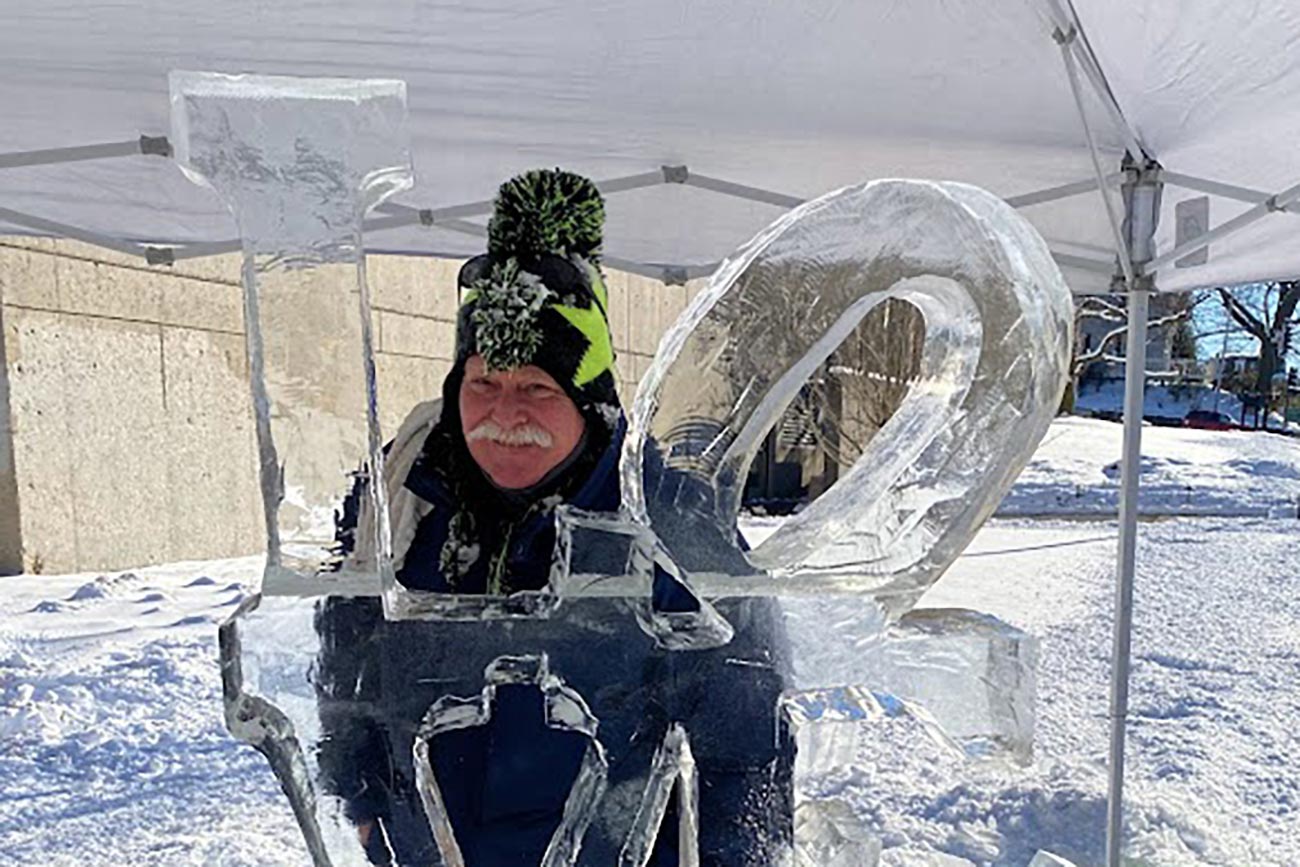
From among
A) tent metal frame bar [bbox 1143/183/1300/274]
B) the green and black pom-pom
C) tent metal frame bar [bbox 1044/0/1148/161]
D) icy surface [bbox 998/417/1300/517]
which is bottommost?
icy surface [bbox 998/417/1300/517]

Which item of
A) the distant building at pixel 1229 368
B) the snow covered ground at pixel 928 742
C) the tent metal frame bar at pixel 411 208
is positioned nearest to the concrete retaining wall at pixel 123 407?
the snow covered ground at pixel 928 742

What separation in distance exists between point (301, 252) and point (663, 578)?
0.23 meters

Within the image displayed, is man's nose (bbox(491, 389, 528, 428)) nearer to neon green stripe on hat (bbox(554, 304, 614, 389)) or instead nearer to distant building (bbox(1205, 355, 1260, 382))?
neon green stripe on hat (bbox(554, 304, 614, 389))

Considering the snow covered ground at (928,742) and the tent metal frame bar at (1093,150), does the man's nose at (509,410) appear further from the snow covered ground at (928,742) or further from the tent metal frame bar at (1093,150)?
the tent metal frame bar at (1093,150)

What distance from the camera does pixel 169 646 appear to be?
202 inches

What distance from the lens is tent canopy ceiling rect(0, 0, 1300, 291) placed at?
1946mm

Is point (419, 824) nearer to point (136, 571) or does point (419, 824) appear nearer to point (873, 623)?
point (873, 623)

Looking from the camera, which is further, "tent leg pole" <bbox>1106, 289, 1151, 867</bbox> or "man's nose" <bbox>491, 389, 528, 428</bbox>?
Result: "tent leg pole" <bbox>1106, 289, 1151, 867</bbox>

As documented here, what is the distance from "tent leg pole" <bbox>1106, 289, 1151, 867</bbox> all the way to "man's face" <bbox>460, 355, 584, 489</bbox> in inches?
85.1

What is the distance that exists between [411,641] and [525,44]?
6.04 ft

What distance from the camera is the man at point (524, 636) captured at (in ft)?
1.61

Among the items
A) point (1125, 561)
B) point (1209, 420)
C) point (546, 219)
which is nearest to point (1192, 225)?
point (1125, 561)

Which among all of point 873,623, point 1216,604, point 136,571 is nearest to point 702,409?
point 873,623

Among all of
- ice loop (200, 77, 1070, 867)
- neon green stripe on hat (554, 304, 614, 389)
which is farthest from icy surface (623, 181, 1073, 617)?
neon green stripe on hat (554, 304, 614, 389)
